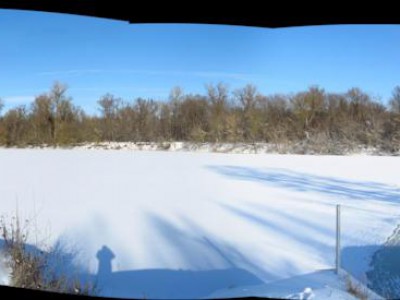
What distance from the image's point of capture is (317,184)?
28.4 feet

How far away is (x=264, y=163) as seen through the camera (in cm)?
1262

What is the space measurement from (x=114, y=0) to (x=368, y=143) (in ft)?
43.3

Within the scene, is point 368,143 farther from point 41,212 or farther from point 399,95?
point 41,212

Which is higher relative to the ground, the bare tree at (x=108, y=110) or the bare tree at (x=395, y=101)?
the bare tree at (x=395, y=101)

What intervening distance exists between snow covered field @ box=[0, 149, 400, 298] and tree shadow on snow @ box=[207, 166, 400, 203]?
0.02 meters

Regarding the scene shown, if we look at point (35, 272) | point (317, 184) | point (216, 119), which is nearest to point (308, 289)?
point (35, 272)

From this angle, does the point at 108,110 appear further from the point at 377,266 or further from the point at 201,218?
the point at 377,266

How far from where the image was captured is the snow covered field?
3.48m

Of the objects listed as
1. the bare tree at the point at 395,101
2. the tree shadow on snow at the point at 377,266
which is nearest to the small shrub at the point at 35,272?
the tree shadow on snow at the point at 377,266

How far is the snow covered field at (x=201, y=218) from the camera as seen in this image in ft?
11.4

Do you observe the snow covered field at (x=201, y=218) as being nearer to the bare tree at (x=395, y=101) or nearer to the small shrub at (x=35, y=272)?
the small shrub at (x=35, y=272)

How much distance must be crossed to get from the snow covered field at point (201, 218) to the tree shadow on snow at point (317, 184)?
2 centimetres

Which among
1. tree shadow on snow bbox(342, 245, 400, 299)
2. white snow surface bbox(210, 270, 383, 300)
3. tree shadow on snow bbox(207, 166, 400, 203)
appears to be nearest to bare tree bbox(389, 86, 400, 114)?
tree shadow on snow bbox(207, 166, 400, 203)

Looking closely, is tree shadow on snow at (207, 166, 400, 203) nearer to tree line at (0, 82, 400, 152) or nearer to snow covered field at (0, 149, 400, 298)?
snow covered field at (0, 149, 400, 298)
